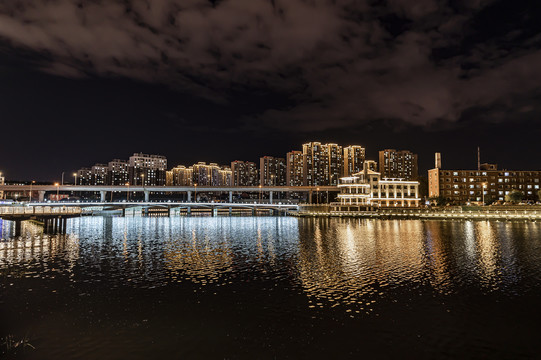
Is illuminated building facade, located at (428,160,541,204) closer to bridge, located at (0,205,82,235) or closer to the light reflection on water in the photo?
the light reflection on water

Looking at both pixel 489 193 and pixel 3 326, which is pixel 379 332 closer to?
pixel 3 326

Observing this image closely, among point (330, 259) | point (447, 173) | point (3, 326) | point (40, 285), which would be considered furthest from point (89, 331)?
point (447, 173)

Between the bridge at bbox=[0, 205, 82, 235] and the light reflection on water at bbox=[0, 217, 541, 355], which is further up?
the bridge at bbox=[0, 205, 82, 235]

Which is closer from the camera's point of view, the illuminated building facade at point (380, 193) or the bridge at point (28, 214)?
the bridge at point (28, 214)

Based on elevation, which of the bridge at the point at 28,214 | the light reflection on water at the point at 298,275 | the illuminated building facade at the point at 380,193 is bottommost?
the light reflection on water at the point at 298,275

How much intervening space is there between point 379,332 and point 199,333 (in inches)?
386

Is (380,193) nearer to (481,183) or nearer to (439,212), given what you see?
(439,212)

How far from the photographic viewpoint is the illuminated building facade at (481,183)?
174250mm

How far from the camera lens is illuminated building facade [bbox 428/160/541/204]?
6860 inches

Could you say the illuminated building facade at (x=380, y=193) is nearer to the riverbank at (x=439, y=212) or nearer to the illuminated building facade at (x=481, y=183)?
the riverbank at (x=439, y=212)

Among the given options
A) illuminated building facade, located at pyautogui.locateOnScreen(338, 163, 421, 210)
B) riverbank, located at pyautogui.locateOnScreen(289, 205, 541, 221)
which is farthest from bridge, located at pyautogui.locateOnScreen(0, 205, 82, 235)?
illuminated building facade, located at pyautogui.locateOnScreen(338, 163, 421, 210)

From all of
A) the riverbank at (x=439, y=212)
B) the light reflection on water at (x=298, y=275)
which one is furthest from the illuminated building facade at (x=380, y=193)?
the light reflection on water at (x=298, y=275)

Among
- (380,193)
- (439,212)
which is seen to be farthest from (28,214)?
(380,193)

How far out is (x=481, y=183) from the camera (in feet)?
571
